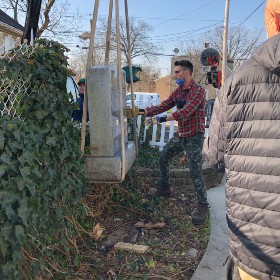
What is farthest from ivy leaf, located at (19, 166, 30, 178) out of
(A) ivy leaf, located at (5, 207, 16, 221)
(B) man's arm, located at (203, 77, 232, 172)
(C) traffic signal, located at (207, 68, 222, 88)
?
(C) traffic signal, located at (207, 68, 222, 88)

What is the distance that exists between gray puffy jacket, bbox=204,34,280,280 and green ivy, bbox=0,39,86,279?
1145mm

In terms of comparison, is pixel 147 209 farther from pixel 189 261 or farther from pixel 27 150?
pixel 27 150

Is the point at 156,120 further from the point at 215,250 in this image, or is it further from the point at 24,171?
the point at 24,171

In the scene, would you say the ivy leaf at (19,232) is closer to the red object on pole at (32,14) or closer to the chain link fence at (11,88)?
the chain link fence at (11,88)

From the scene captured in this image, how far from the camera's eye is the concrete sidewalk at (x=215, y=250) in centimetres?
312

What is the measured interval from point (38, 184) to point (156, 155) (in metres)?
4.31

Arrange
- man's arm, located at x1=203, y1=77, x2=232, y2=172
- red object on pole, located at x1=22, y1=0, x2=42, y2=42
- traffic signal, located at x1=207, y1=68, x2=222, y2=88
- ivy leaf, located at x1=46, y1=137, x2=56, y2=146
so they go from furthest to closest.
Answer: traffic signal, located at x1=207, y1=68, x2=222, y2=88 → red object on pole, located at x1=22, y1=0, x2=42, y2=42 → ivy leaf, located at x1=46, y1=137, x2=56, y2=146 → man's arm, located at x1=203, y1=77, x2=232, y2=172

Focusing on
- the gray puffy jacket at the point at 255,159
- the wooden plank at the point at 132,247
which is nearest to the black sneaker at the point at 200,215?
the wooden plank at the point at 132,247

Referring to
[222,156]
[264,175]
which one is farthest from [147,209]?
[264,175]

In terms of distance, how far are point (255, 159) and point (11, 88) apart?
1786 mm

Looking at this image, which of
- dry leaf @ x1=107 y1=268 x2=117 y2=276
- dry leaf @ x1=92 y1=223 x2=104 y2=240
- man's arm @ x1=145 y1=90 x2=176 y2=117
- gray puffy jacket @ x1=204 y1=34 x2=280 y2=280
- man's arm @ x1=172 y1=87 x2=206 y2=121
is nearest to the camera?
gray puffy jacket @ x1=204 y1=34 x2=280 y2=280

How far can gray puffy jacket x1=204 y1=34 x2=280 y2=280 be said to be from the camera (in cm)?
147

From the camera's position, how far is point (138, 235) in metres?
3.93

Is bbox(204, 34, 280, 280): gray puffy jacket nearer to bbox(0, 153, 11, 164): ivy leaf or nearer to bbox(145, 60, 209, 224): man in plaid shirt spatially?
bbox(0, 153, 11, 164): ivy leaf
